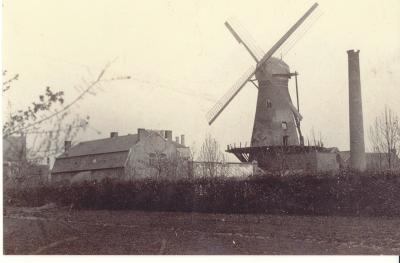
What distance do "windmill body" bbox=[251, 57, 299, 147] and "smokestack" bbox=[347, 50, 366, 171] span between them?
4.64 m

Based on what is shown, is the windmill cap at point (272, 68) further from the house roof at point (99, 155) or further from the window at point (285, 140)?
the house roof at point (99, 155)

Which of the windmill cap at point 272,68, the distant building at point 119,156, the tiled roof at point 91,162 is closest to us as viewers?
the windmill cap at point 272,68

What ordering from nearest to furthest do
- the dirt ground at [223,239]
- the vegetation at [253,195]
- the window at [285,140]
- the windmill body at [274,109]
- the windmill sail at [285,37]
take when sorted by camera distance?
1. the dirt ground at [223,239]
2. the vegetation at [253,195]
3. the windmill sail at [285,37]
4. the windmill body at [274,109]
5. the window at [285,140]

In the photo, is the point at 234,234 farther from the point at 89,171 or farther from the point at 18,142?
the point at 89,171

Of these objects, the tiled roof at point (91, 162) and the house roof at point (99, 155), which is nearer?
the tiled roof at point (91, 162)

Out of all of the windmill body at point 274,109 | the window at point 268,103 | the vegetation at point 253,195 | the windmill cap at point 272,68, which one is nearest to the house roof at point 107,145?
the vegetation at point 253,195

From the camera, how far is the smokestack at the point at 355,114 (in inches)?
1041

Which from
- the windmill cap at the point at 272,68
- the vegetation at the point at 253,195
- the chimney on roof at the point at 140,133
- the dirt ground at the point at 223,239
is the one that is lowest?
the dirt ground at the point at 223,239

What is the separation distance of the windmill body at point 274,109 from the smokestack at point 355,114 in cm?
464

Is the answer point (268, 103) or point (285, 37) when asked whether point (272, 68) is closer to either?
point (268, 103)

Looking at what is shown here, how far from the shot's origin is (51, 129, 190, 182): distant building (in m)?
42.9

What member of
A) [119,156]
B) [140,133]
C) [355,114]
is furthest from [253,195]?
[140,133]

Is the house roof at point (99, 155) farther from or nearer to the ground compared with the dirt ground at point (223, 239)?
farther from the ground
